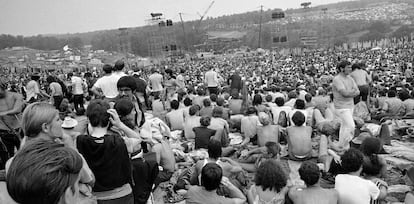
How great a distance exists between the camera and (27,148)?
131 centimetres

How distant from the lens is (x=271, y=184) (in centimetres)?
350

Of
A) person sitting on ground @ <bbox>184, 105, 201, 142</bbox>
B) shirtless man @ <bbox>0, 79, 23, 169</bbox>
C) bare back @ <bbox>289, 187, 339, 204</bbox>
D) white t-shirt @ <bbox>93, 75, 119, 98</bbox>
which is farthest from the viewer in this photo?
person sitting on ground @ <bbox>184, 105, 201, 142</bbox>

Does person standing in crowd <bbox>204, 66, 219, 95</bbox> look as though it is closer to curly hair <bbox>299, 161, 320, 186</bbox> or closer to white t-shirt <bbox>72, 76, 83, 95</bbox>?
white t-shirt <bbox>72, 76, 83, 95</bbox>

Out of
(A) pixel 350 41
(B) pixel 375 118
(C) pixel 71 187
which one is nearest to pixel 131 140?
(C) pixel 71 187

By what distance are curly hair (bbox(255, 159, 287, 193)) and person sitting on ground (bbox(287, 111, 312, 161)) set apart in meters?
1.91

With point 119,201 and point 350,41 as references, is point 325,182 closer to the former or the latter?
point 119,201

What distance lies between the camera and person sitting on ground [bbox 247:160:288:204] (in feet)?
11.5

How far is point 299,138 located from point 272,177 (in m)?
2.00

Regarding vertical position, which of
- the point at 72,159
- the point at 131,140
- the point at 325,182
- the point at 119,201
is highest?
the point at 72,159

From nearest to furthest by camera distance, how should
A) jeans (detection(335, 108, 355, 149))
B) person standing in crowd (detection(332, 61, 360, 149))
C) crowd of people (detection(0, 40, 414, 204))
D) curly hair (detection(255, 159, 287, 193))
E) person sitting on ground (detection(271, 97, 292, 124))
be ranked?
crowd of people (detection(0, 40, 414, 204)), curly hair (detection(255, 159, 287, 193)), jeans (detection(335, 108, 355, 149)), person standing in crowd (detection(332, 61, 360, 149)), person sitting on ground (detection(271, 97, 292, 124))

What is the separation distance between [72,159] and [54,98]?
A: 8477 mm

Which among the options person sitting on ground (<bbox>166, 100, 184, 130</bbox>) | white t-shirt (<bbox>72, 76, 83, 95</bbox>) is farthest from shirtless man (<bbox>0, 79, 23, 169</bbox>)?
white t-shirt (<bbox>72, 76, 83, 95</bbox>)

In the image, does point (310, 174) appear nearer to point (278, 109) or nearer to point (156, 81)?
point (278, 109)

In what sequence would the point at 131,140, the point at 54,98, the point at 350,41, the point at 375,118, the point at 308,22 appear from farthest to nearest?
the point at 308,22 → the point at 350,41 → the point at 54,98 → the point at 375,118 → the point at 131,140
